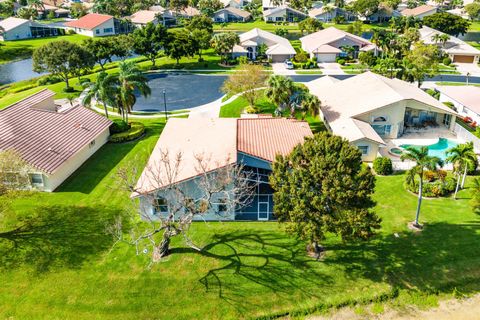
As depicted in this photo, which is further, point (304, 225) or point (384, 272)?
point (384, 272)

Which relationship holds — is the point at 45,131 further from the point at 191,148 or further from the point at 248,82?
the point at 248,82

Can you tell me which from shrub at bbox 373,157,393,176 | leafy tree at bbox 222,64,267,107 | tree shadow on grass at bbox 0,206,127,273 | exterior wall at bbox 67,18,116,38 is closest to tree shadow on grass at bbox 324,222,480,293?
A: shrub at bbox 373,157,393,176

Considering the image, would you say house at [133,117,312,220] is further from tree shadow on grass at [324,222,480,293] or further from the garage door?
the garage door

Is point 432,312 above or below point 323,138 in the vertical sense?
below

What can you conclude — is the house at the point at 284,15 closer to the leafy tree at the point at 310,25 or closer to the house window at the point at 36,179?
the leafy tree at the point at 310,25

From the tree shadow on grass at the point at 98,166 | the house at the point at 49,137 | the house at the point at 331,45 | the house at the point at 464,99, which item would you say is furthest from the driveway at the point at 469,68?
the house at the point at 49,137

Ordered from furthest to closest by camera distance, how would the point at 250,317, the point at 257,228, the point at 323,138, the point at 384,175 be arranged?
the point at 384,175
the point at 257,228
the point at 323,138
the point at 250,317

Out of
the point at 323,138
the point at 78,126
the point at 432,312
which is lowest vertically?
the point at 432,312

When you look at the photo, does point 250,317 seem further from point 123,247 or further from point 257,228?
point 123,247

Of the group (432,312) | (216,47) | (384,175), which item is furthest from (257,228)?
(216,47)
